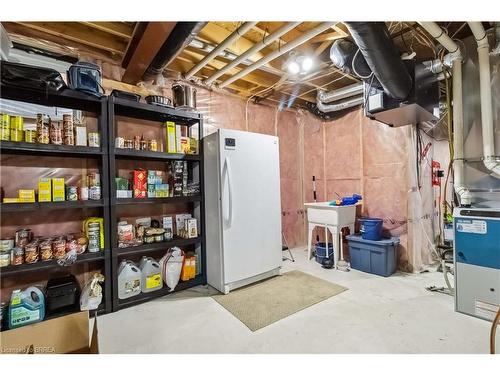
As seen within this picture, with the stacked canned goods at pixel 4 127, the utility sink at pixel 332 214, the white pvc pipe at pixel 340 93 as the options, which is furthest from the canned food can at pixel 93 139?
the white pvc pipe at pixel 340 93

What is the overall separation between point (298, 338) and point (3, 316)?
237 centimetres

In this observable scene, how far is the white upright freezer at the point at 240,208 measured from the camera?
8.45 ft

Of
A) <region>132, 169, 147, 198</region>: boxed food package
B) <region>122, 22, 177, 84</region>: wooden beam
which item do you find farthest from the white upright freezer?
<region>122, 22, 177, 84</region>: wooden beam

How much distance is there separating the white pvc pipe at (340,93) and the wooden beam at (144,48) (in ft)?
8.55

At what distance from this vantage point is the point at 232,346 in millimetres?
1709

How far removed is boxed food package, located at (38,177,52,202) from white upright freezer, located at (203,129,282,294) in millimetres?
1448

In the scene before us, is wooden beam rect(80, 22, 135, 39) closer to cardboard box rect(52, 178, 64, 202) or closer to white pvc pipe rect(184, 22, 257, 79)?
white pvc pipe rect(184, 22, 257, 79)

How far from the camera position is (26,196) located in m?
1.92

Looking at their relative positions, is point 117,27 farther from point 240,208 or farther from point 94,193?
point 240,208

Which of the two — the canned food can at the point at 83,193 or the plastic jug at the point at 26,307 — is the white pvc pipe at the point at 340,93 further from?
the plastic jug at the point at 26,307

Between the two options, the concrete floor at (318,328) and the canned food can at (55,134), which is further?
the canned food can at (55,134)

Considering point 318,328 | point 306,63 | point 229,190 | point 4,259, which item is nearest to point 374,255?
point 318,328

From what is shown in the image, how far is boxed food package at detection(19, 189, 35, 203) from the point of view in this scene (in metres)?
1.91
